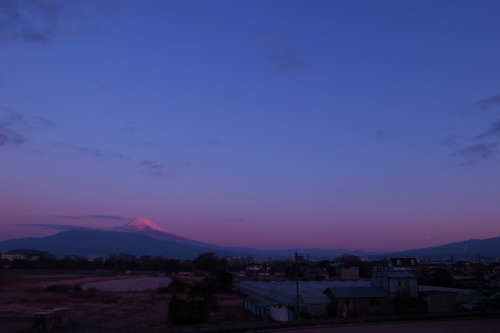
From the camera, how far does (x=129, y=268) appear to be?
408 ft

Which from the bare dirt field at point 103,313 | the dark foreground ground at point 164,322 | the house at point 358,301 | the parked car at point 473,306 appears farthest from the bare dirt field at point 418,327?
the parked car at point 473,306

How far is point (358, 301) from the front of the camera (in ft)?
114

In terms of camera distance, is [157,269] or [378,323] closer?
[378,323]

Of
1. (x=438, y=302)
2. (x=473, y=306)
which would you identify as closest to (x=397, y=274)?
(x=438, y=302)

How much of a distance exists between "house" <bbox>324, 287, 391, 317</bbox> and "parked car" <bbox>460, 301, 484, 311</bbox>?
22.8 ft

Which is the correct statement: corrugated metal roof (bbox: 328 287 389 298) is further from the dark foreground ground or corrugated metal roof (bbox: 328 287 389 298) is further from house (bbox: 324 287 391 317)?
the dark foreground ground

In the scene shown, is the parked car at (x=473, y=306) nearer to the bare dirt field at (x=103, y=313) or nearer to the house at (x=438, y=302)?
the house at (x=438, y=302)

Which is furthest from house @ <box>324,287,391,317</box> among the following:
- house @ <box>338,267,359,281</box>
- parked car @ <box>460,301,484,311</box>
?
house @ <box>338,267,359,281</box>

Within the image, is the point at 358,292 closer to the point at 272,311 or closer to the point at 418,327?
the point at 272,311

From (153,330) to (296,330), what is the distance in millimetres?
7758

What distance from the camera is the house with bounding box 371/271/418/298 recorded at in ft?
121

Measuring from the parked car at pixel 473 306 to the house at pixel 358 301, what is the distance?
696 cm

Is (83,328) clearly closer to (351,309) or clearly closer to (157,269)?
(351,309)

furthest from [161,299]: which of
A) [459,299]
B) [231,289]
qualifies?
[459,299]
